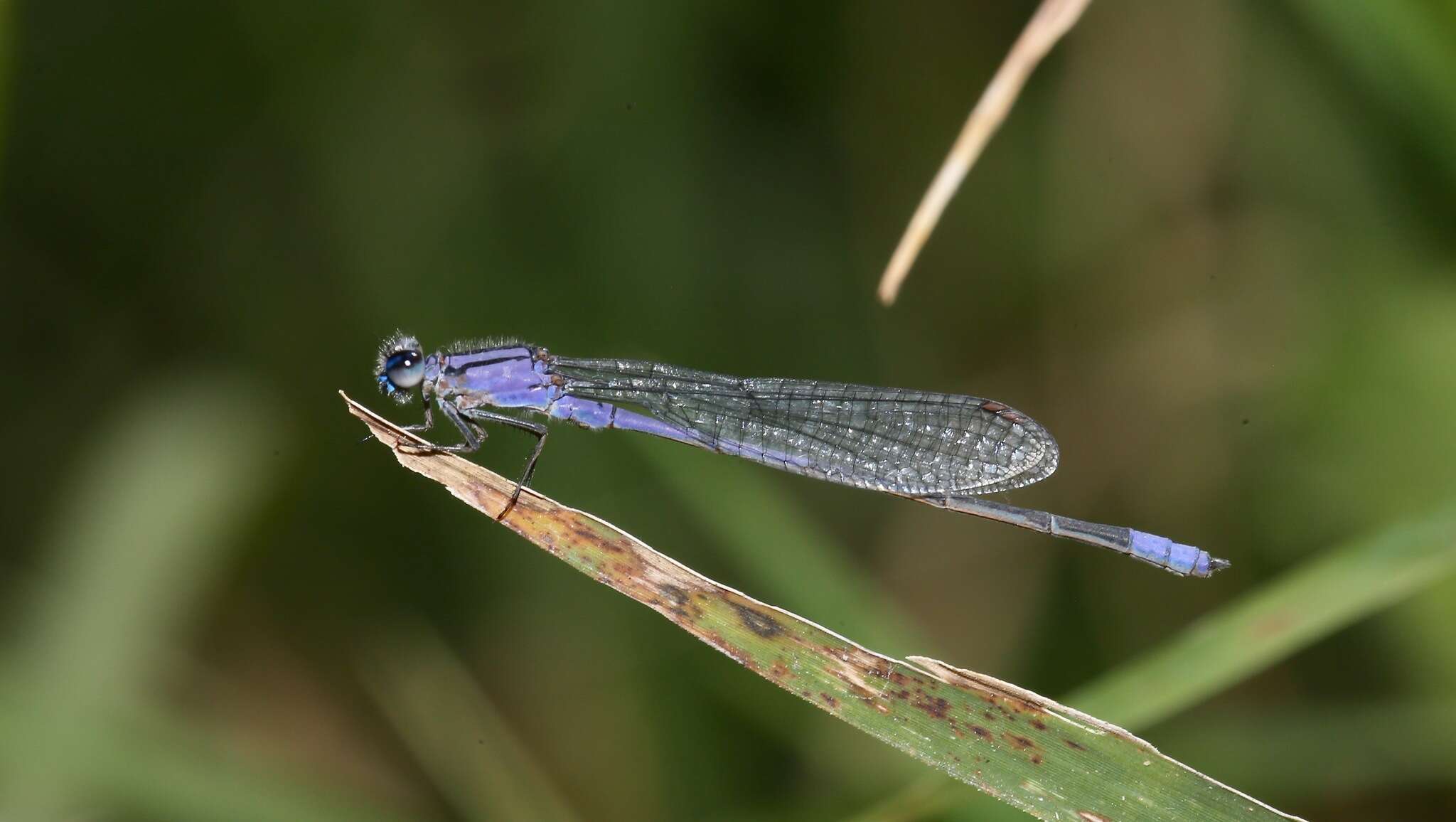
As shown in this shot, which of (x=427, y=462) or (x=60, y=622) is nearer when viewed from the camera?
(x=427, y=462)

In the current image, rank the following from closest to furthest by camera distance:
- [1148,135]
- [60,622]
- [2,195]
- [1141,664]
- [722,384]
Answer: [1141,664]
[60,622]
[722,384]
[2,195]
[1148,135]

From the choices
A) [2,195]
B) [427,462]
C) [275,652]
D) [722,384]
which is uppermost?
[722,384]

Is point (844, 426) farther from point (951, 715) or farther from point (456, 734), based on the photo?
point (951, 715)

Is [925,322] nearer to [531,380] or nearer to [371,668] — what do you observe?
[531,380]

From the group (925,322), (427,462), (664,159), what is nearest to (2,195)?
(664,159)

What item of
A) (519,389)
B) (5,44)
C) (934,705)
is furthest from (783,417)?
(5,44)

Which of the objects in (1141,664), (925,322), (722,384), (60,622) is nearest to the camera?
(1141,664)
